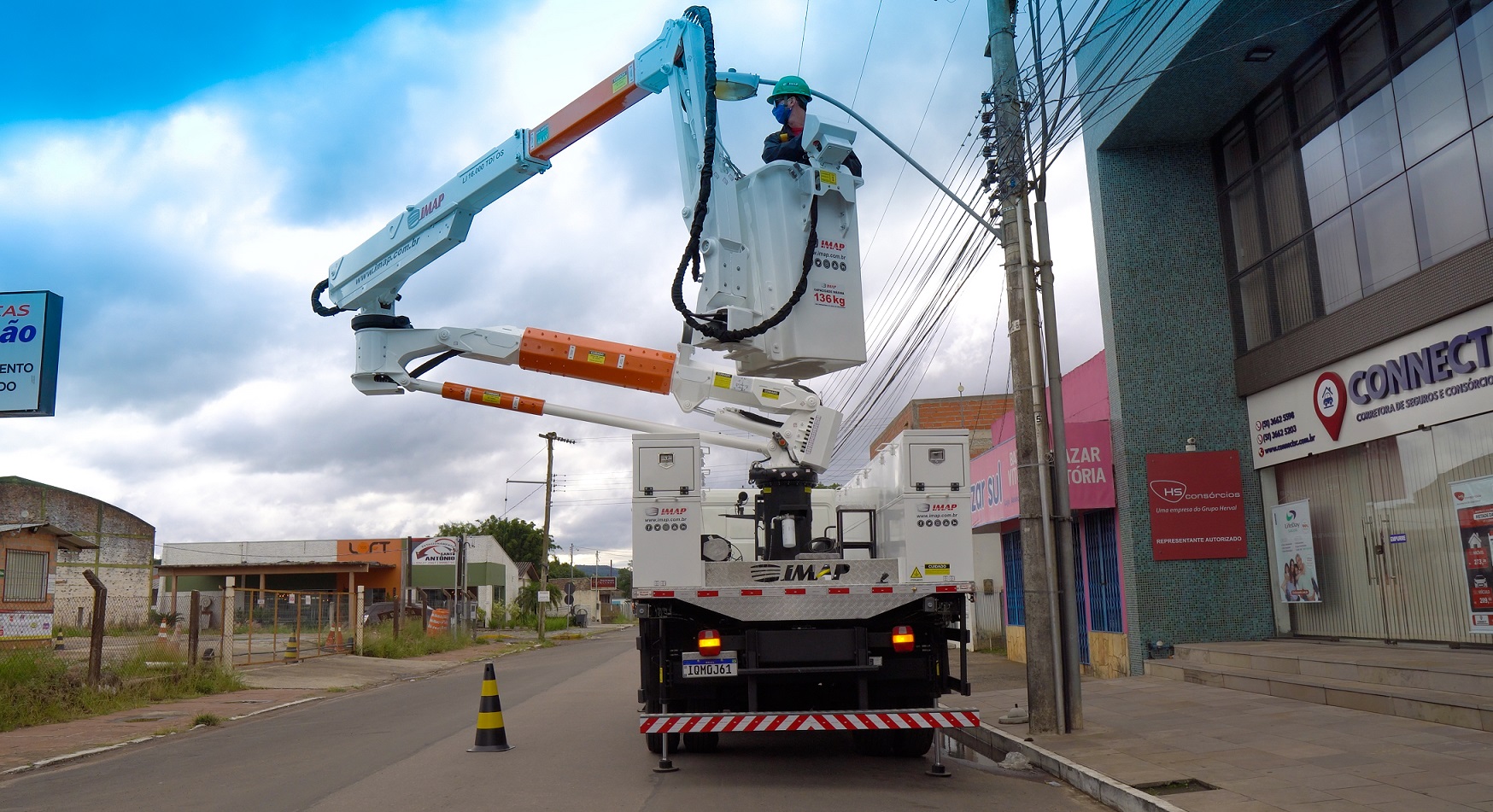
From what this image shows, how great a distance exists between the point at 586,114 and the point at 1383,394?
957cm

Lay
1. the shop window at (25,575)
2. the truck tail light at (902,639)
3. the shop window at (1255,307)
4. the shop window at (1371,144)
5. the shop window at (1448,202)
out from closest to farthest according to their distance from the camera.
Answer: the truck tail light at (902,639) → the shop window at (1448,202) → the shop window at (1371,144) → the shop window at (1255,307) → the shop window at (25,575)

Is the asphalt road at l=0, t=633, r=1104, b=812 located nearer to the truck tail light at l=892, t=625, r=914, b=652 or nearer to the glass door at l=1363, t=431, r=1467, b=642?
the truck tail light at l=892, t=625, r=914, b=652

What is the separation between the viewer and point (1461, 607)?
11477mm

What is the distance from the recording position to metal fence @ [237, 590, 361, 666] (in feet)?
78.3

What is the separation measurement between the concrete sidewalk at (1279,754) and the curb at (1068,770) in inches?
4.4

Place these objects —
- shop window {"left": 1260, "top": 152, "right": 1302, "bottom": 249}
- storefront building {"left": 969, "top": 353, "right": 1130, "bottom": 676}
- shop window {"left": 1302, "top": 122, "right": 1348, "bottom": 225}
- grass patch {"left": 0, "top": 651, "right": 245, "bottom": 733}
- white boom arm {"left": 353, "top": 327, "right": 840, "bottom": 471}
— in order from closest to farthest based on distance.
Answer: white boom arm {"left": 353, "top": 327, "right": 840, "bottom": 471} → grass patch {"left": 0, "top": 651, "right": 245, "bottom": 733} → shop window {"left": 1302, "top": 122, "right": 1348, "bottom": 225} → shop window {"left": 1260, "top": 152, "right": 1302, "bottom": 249} → storefront building {"left": 969, "top": 353, "right": 1130, "bottom": 676}

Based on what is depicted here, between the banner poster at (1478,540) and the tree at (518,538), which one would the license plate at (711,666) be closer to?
the banner poster at (1478,540)

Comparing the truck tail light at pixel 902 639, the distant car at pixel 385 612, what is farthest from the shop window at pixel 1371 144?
the distant car at pixel 385 612

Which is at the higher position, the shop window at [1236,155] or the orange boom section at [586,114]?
the shop window at [1236,155]

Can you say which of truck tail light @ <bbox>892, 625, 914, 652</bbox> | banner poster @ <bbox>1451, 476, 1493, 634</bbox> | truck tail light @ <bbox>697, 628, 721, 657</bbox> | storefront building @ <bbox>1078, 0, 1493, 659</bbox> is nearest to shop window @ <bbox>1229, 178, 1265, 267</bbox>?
storefront building @ <bbox>1078, 0, 1493, 659</bbox>

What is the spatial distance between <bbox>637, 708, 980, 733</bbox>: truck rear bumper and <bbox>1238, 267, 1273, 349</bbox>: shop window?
979 centimetres

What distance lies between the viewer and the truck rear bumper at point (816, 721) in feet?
26.5

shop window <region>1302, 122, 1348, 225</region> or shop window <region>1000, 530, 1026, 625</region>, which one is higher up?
shop window <region>1302, 122, 1348, 225</region>

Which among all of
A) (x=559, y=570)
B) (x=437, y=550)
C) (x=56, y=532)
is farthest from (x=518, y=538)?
(x=56, y=532)
